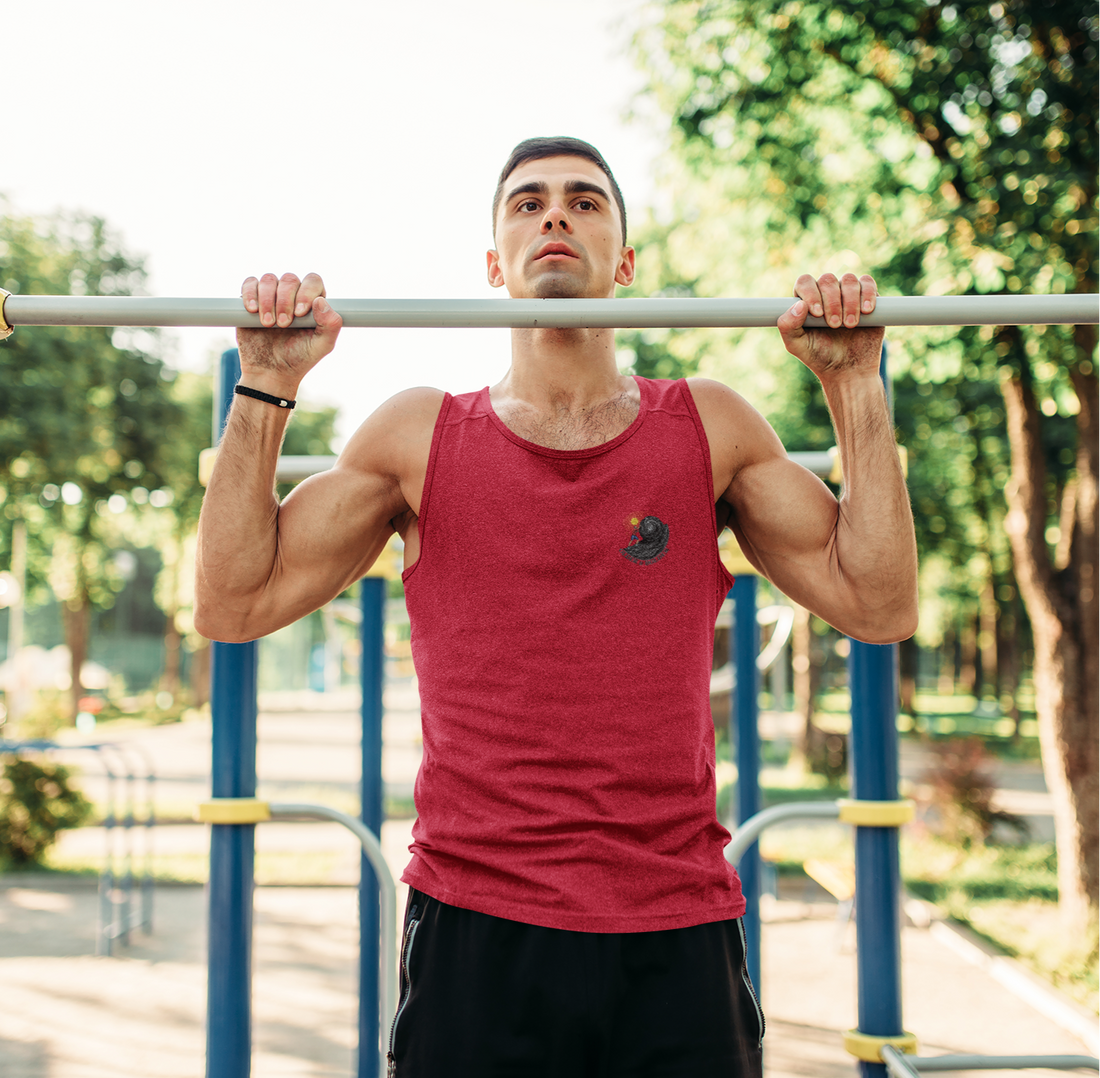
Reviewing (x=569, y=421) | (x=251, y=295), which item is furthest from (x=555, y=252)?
(x=251, y=295)

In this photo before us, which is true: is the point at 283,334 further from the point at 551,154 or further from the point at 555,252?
the point at 551,154

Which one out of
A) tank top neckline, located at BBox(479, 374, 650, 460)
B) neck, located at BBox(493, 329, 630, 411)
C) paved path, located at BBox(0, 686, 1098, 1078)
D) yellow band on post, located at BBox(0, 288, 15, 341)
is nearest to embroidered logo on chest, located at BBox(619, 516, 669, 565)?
tank top neckline, located at BBox(479, 374, 650, 460)

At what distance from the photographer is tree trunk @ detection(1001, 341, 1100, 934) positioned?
5.70m

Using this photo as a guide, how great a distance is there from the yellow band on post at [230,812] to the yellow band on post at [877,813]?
1.29 metres

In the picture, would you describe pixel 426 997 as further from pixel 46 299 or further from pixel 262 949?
pixel 262 949

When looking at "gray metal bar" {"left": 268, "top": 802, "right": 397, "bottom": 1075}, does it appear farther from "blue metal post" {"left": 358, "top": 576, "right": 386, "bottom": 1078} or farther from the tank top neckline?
the tank top neckline

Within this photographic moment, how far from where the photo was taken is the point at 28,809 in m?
7.90

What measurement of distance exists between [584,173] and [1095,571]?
5.06 meters

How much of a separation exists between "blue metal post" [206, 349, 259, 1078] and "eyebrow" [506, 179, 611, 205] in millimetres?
818

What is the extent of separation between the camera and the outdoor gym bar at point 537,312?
1.67 m

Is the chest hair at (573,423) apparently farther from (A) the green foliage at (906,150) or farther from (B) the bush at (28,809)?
(B) the bush at (28,809)

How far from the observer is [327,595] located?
5.90 ft

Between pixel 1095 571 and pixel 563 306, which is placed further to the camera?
pixel 1095 571

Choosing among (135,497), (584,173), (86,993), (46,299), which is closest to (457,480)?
(584,173)
